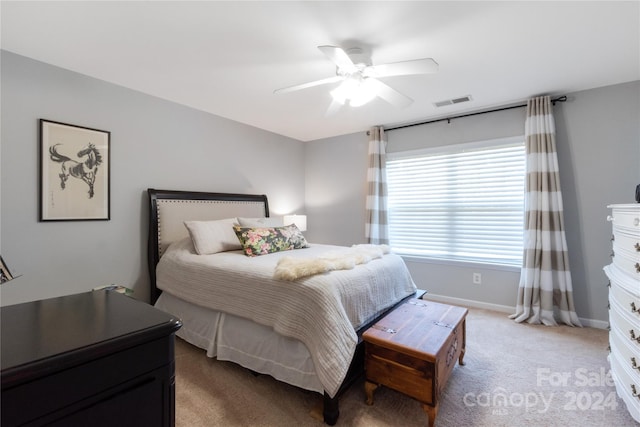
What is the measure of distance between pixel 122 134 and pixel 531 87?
3920 mm

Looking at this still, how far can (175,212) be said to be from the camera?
3004mm

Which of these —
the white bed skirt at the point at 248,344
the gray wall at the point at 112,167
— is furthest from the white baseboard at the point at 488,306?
the gray wall at the point at 112,167

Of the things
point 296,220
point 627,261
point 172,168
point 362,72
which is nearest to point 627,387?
point 627,261

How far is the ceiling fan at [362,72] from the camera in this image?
5.89ft

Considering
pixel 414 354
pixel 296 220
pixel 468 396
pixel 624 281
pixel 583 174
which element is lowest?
pixel 468 396

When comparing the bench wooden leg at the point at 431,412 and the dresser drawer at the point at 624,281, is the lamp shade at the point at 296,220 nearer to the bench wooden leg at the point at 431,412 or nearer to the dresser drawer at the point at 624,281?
the bench wooden leg at the point at 431,412

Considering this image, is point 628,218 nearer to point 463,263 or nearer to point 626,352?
point 626,352

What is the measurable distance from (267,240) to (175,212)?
104cm

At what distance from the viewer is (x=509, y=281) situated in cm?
326

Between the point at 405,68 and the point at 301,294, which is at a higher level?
the point at 405,68

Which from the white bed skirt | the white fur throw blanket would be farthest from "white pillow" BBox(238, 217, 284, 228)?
the white fur throw blanket

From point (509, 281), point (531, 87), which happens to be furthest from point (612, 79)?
point (509, 281)

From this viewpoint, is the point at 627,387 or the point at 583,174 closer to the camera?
the point at 627,387

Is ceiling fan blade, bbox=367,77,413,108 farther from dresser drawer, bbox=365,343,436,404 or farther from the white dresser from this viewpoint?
dresser drawer, bbox=365,343,436,404
